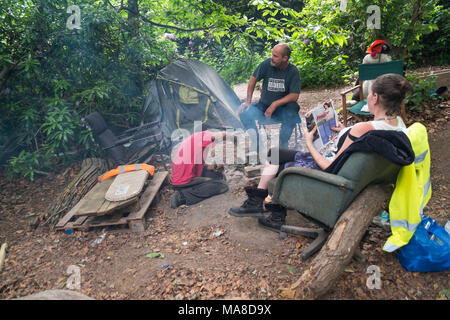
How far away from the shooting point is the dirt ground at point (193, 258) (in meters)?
2.22

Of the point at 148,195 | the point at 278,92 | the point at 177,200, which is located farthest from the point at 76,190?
the point at 278,92

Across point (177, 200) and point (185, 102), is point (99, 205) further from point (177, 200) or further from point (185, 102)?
point (185, 102)

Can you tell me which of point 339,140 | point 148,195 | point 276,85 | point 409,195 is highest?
point 276,85

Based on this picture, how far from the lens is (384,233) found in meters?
2.71

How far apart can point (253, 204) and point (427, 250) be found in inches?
68.1

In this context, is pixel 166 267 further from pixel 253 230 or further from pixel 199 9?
pixel 199 9

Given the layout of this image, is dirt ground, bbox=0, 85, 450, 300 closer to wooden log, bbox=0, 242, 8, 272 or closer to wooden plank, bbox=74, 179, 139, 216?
wooden log, bbox=0, 242, 8, 272

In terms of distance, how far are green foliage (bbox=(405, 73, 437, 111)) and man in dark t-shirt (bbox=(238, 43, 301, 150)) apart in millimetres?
2202

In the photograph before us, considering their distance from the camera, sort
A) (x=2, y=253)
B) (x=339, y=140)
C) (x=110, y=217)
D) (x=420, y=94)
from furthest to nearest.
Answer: (x=420, y=94), (x=110, y=217), (x=2, y=253), (x=339, y=140)

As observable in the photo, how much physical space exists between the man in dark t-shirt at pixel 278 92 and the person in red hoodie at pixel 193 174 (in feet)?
3.14

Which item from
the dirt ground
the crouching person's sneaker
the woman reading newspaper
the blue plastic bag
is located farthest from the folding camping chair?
the crouching person's sneaker

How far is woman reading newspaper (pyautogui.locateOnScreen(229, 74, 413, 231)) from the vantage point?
207 centimetres

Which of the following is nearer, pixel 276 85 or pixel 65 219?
pixel 65 219

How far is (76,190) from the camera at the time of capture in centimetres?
429
